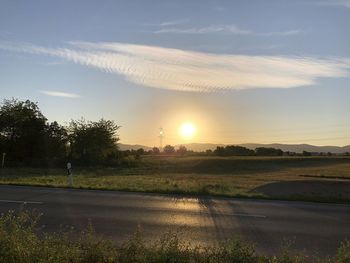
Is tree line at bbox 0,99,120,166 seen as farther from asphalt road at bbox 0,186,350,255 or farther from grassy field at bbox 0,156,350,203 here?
asphalt road at bbox 0,186,350,255

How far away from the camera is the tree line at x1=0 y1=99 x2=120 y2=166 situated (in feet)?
169

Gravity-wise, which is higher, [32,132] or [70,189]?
[32,132]

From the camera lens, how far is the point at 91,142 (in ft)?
188

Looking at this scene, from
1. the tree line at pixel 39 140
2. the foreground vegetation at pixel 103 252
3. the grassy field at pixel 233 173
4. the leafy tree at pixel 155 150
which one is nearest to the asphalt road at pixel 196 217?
the foreground vegetation at pixel 103 252

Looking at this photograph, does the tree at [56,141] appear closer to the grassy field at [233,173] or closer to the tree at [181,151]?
the grassy field at [233,173]

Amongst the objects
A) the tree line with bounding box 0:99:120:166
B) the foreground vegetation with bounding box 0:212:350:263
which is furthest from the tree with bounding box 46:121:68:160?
the foreground vegetation with bounding box 0:212:350:263

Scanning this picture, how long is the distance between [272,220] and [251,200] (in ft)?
13.8

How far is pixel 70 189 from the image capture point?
63.6ft

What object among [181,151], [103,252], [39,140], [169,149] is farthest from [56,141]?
[169,149]

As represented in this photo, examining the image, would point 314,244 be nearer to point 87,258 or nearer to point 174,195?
point 87,258

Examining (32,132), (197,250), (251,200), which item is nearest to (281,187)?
(251,200)

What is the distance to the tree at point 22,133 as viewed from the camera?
5181 centimetres

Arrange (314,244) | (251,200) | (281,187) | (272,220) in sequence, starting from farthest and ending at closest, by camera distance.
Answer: (281,187) < (251,200) < (272,220) < (314,244)

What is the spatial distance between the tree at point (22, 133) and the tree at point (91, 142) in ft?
16.1
